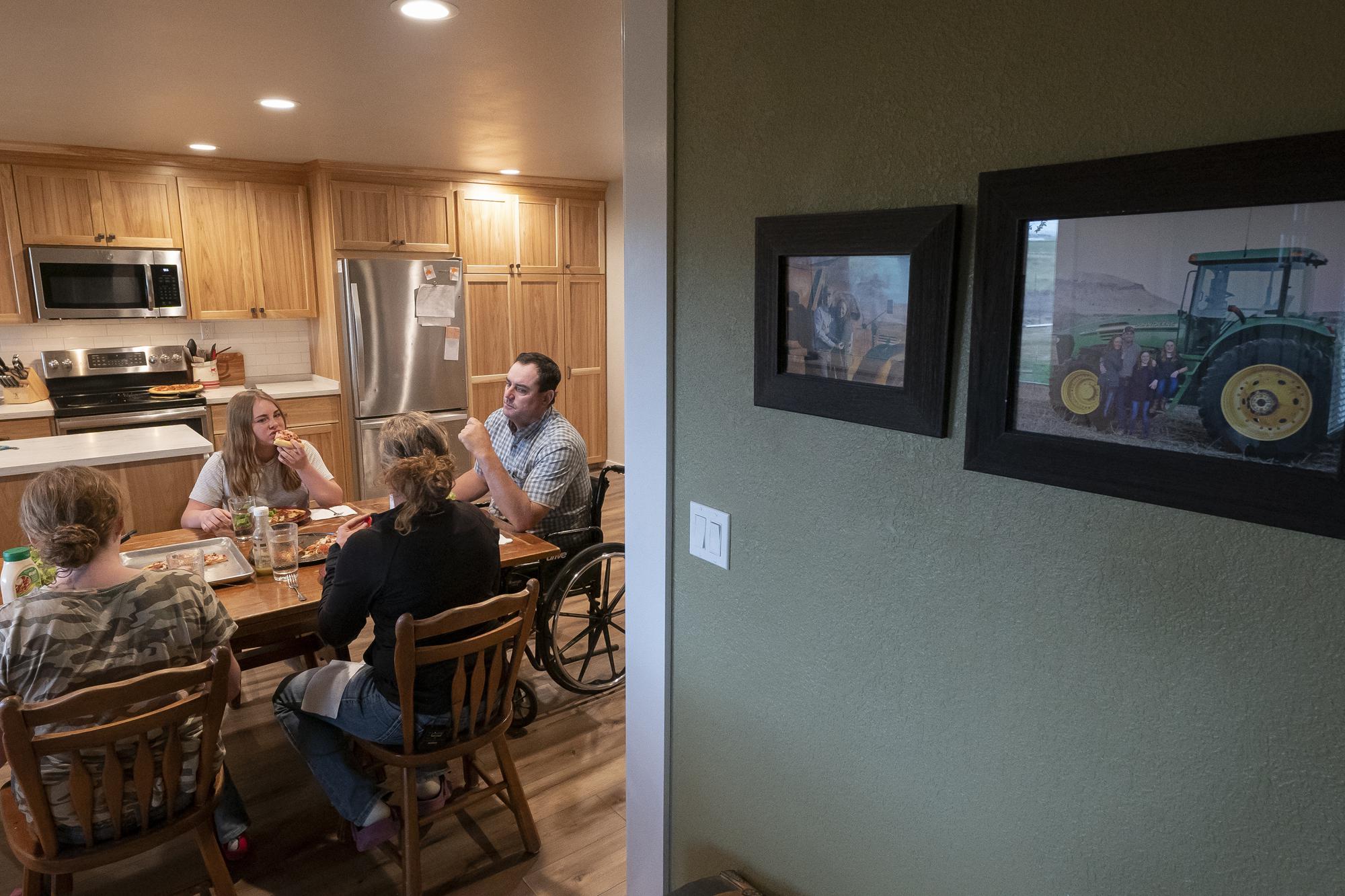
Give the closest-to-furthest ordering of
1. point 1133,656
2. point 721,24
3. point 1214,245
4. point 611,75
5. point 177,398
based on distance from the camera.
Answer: point 1214,245 < point 1133,656 < point 721,24 < point 611,75 < point 177,398

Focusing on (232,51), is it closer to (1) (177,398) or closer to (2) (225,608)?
(2) (225,608)

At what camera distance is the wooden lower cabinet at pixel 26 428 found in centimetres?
425

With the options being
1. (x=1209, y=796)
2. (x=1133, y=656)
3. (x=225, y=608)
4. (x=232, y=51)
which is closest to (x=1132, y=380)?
(x=1133, y=656)

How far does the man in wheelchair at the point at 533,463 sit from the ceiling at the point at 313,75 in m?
→ 1.02

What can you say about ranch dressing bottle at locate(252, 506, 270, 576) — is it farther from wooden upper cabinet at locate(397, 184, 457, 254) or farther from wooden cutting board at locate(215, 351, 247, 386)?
wooden cutting board at locate(215, 351, 247, 386)

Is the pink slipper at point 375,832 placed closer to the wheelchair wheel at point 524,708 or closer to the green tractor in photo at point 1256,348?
the wheelchair wheel at point 524,708

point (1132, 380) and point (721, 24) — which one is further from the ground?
point (721, 24)

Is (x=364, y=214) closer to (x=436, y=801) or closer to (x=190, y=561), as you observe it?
(x=190, y=561)

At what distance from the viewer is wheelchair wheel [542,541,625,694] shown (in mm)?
2738

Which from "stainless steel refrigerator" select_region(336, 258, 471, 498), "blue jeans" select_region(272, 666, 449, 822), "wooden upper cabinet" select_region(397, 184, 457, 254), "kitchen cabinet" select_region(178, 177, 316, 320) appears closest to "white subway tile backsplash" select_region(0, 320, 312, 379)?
"kitchen cabinet" select_region(178, 177, 316, 320)

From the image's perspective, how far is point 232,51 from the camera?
8.42ft

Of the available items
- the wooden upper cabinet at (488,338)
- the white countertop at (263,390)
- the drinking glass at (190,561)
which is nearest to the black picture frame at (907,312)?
the drinking glass at (190,561)

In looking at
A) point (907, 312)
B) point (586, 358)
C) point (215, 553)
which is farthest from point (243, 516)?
point (586, 358)

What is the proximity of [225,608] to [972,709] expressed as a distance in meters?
1.79
